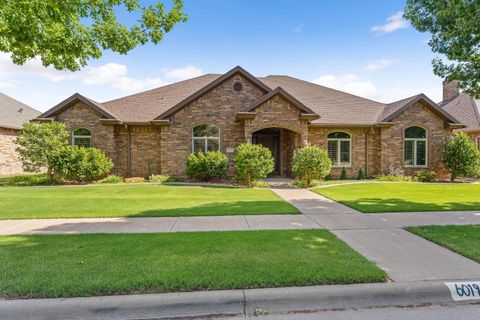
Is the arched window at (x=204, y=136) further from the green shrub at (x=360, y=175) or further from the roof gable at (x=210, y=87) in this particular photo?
the green shrub at (x=360, y=175)

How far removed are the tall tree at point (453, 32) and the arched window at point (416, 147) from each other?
8.21 metres

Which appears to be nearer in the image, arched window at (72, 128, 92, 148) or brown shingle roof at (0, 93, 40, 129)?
arched window at (72, 128, 92, 148)

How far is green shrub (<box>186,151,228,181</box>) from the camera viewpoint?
1585 cm

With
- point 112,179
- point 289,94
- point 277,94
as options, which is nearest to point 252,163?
point 277,94

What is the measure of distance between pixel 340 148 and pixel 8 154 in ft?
79.1

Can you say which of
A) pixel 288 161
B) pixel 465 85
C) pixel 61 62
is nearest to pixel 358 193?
pixel 465 85

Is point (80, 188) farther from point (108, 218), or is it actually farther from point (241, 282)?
point (241, 282)

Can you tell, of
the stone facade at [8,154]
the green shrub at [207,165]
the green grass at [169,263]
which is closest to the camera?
the green grass at [169,263]

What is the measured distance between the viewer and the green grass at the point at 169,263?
3.58 m

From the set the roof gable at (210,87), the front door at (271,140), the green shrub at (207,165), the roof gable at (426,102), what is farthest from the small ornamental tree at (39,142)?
the roof gable at (426,102)

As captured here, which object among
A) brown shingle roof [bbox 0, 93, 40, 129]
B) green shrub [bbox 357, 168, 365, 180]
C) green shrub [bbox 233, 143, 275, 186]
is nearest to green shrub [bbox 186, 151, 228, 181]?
green shrub [bbox 233, 143, 275, 186]

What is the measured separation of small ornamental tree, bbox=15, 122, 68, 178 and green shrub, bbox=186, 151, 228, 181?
7.09 m

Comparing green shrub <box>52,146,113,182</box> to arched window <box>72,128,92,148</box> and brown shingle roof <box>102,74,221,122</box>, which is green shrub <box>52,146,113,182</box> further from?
brown shingle roof <box>102,74,221,122</box>

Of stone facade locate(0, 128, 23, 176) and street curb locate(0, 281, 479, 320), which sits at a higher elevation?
stone facade locate(0, 128, 23, 176)
